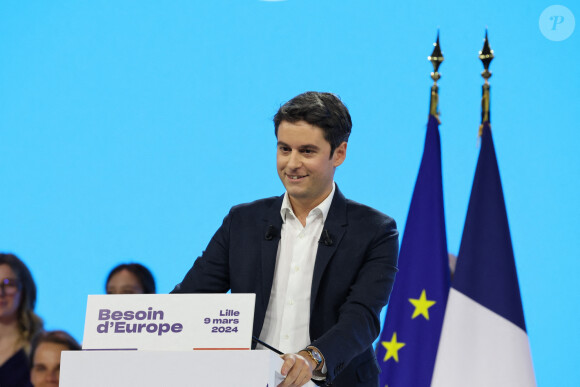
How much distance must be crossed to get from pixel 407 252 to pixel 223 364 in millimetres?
2572

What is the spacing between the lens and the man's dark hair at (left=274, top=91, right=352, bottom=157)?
226 cm

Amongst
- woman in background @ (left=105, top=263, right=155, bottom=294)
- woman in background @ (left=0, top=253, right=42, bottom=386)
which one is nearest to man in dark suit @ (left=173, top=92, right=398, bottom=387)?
woman in background @ (left=105, top=263, right=155, bottom=294)

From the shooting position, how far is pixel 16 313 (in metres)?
4.33

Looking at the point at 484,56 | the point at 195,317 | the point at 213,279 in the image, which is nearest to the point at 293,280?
the point at 213,279

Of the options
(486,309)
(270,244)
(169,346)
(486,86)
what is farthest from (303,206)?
(486,86)

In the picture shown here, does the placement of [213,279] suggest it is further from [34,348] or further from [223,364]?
[34,348]

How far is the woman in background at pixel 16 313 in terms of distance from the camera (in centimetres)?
419

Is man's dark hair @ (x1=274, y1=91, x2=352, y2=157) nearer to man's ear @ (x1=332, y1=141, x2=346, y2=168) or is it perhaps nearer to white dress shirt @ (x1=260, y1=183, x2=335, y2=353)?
man's ear @ (x1=332, y1=141, x2=346, y2=168)

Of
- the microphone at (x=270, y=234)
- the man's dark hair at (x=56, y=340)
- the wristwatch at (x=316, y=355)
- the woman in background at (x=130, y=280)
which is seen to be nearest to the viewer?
the wristwatch at (x=316, y=355)

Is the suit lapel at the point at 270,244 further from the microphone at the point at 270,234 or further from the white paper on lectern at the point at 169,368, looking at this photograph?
the white paper on lectern at the point at 169,368

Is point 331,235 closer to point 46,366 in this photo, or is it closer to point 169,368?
point 169,368

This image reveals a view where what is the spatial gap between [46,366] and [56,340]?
15 centimetres

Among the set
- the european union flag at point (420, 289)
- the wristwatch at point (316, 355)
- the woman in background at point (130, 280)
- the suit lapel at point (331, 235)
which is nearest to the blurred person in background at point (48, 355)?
the woman in background at point (130, 280)

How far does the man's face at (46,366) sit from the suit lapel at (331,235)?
2.33m
